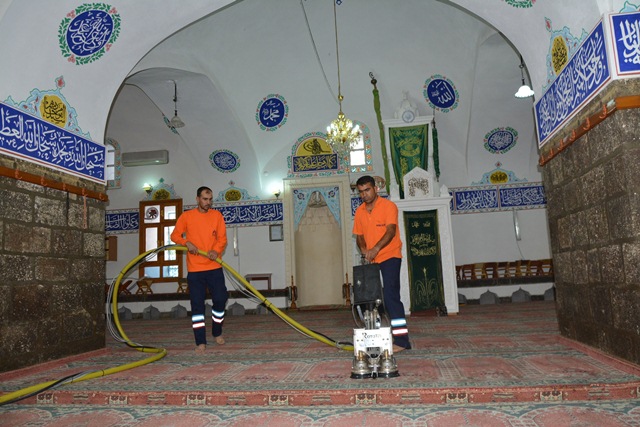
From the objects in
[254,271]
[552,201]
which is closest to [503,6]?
[552,201]

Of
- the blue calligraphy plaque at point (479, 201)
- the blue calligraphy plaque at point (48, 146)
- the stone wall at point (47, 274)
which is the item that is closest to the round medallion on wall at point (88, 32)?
the blue calligraphy plaque at point (48, 146)

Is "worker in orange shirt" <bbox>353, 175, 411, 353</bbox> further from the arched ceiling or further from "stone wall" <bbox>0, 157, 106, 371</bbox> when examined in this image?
the arched ceiling

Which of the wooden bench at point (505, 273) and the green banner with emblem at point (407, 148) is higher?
the green banner with emblem at point (407, 148)

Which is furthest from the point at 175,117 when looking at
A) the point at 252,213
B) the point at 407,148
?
the point at 407,148

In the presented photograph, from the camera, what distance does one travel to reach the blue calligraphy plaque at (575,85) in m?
2.66

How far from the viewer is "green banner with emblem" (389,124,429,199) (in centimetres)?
682

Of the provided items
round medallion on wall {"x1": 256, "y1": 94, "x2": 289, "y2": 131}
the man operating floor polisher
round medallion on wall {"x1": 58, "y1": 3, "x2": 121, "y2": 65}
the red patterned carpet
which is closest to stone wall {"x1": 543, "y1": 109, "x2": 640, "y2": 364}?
the red patterned carpet

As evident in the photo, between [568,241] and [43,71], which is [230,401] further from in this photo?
[43,71]

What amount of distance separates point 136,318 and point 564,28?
790cm

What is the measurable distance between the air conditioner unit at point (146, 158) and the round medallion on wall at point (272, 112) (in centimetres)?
219

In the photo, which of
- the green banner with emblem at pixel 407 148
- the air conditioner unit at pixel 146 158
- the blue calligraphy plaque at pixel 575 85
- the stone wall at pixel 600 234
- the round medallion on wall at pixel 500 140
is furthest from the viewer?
the air conditioner unit at pixel 146 158

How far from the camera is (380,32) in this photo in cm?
743

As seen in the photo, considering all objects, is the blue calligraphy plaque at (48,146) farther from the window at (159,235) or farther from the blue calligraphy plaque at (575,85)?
the window at (159,235)

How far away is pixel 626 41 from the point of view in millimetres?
2551
